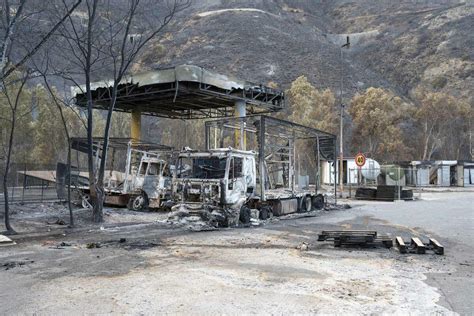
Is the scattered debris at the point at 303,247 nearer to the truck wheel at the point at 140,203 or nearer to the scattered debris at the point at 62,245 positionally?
the scattered debris at the point at 62,245

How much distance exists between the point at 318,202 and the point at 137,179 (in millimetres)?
8423

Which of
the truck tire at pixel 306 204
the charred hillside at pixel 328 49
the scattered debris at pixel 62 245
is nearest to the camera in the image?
the scattered debris at pixel 62 245

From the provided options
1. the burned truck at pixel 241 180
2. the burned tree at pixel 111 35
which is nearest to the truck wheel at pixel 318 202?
the burned truck at pixel 241 180

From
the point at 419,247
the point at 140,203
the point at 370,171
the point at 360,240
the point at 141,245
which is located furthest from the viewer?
the point at 370,171

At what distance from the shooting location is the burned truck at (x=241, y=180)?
15805 mm

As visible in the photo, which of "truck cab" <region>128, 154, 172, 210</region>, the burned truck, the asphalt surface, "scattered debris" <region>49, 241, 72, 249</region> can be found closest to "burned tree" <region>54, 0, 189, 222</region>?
the asphalt surface

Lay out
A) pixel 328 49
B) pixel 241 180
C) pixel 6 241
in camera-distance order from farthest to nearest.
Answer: pixel 328 49
pixel 241 180
pixel 6 241

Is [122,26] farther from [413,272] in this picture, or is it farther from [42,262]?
[413,272]

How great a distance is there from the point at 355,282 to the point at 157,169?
14.8 metres

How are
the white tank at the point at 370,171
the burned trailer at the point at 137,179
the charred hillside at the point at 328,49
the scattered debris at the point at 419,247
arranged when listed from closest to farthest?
the scattered debris at the point at 419,247
the burned trailer at the point at 137,179
the white tank at the point at 370,171
the charred hillside at the point at 328,49

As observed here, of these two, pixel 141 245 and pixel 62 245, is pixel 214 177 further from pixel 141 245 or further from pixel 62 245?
pixel 62 245

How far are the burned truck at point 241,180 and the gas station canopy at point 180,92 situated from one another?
161 inches

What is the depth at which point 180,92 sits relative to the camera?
78.4ft

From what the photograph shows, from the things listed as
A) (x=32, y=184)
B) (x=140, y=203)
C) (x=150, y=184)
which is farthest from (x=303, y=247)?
(x=32, y=184)
